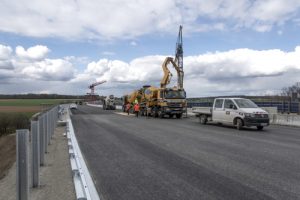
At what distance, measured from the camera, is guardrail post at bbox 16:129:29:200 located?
18.5 feet

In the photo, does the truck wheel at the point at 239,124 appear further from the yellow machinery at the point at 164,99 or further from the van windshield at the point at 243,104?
the yellow machinery at the point at 164,99

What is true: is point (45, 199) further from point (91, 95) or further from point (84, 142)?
point (91, 95)

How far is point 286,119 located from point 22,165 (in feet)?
82.4

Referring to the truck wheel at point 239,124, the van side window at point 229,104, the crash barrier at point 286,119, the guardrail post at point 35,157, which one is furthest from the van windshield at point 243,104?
the guardrail post at point 35,157

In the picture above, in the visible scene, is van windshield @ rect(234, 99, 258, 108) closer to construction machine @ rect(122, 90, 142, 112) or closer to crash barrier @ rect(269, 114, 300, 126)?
crash barrier @ rect(269, 114, 300, 126)

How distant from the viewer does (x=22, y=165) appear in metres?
5.74

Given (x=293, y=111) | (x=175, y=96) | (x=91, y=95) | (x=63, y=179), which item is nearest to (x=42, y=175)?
(x=63, y=179)

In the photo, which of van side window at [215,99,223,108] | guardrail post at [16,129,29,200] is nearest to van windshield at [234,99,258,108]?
van side window at [215,99,223,108]

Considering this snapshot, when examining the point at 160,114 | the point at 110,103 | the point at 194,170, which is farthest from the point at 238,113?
the point at 110,103

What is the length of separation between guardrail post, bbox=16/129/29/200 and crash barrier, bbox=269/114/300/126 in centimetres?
2397

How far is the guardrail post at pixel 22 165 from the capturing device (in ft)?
18.5

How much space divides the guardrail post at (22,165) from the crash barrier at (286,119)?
78.6 feet

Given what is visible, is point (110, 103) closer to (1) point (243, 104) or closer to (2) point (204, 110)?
(2) point (204, 110)

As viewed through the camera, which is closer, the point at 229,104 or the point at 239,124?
the point at 239,124
